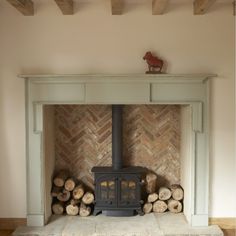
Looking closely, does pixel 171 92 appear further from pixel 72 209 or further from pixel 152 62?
pixel 72 209

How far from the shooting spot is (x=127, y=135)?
4051mm

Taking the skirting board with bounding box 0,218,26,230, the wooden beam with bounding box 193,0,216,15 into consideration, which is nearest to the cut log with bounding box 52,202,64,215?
the skirting board with bounding box 0,218,26,230

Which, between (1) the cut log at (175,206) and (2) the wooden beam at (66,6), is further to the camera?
(1) the cut log at (175,206)

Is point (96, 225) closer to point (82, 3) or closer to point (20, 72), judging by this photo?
point (20, 72)

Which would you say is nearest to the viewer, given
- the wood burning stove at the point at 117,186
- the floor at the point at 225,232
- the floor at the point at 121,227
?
the floor at the point at 121,227

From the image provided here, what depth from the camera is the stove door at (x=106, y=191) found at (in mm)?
3877

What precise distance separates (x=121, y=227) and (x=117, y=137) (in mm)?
967

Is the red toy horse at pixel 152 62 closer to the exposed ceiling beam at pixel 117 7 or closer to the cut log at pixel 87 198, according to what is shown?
the exposed ceiling beam at pixel 117 7

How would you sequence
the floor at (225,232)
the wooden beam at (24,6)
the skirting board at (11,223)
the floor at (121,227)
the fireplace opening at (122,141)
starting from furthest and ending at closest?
the fireplace opening at (122,141), the skirting board at (11,223), the floor at (225,232), the floor at (121,227), the wooden beam at (24,6)

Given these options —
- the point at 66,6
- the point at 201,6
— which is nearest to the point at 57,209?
the point at 66,6

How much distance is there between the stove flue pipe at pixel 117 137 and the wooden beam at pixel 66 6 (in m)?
1.12

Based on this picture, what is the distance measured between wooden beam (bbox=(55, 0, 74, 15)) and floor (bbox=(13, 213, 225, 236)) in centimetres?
223

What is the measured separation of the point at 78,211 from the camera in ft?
12.8

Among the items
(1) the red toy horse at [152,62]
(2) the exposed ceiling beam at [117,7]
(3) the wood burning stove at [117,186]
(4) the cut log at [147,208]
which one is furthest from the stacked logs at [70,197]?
(2) the exposed ceiling beam at [117,7]
